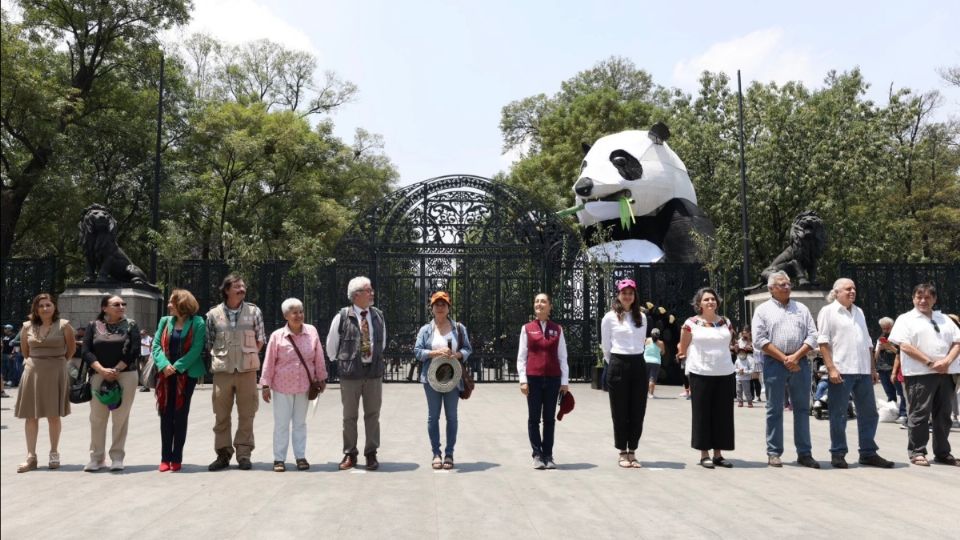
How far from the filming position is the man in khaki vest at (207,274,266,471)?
273 inches

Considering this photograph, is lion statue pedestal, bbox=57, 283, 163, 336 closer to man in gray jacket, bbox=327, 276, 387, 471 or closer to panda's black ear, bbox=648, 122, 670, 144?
man in gray jacket, bbox=327, 276, 387, 471

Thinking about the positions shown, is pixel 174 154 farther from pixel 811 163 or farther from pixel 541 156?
pixel 811 163

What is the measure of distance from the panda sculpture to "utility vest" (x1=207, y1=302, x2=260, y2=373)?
14.2 m

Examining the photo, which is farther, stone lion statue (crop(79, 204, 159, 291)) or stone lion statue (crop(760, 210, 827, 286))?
stone lion statue (crop(760, 210, 827, 286))

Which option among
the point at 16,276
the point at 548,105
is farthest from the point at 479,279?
the point at 548,105

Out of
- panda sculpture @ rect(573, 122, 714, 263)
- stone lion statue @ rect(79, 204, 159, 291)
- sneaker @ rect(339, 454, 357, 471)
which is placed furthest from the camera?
panda sculpture @ rect(573, 122, 714, 263)

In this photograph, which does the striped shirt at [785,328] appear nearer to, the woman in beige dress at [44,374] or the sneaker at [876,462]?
the sneaker at [876,462]

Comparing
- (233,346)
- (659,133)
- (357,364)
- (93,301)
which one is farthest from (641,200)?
(233,346)

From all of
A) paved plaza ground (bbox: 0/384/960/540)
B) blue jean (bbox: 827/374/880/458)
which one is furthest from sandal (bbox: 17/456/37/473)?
blue jean (bbox: 827/374/880/458)

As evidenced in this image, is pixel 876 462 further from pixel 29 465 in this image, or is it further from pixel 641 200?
pixel 641 200

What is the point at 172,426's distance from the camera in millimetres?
6859

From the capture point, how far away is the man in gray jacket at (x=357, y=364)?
6973mm

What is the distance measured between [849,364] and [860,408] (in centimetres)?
40

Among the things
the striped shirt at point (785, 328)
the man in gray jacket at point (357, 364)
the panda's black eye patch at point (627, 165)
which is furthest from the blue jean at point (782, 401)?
the panda's black eye patch at point (627, 165)
